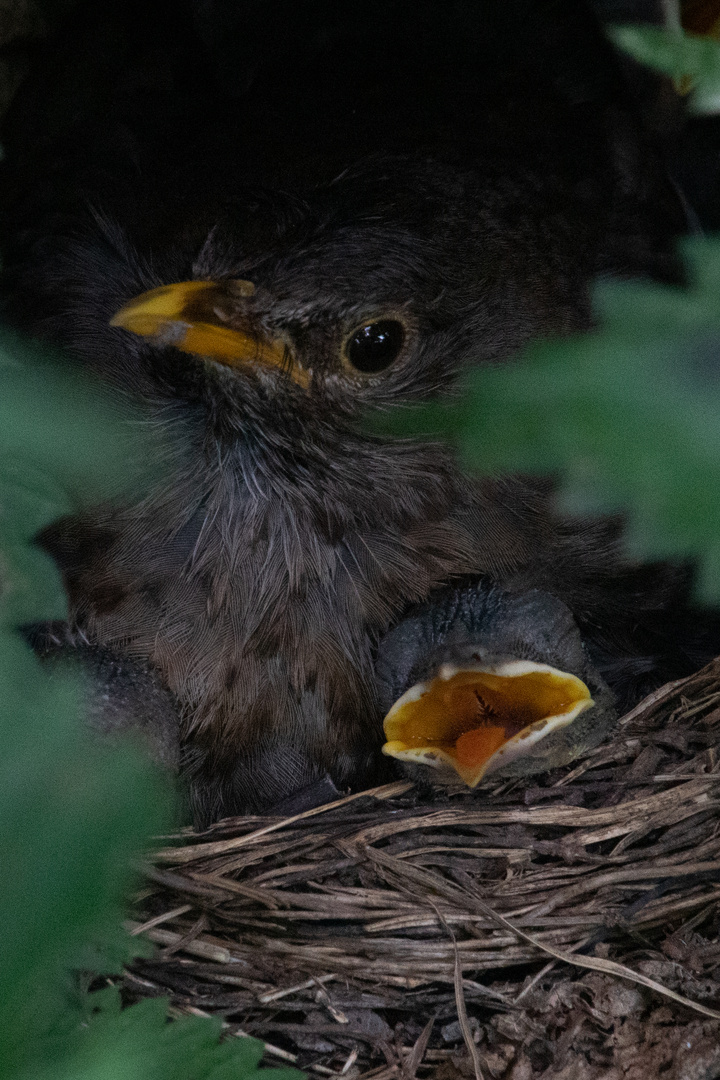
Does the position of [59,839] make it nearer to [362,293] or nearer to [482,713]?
[482,713]

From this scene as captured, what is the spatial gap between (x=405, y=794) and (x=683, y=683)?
666 millimetres

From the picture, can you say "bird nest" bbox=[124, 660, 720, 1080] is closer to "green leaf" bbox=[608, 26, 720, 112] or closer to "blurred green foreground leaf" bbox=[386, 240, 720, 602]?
"blurred green foreground leaf" bbox=[386, 240, 720, 602]

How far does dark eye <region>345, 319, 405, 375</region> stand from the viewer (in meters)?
2.16

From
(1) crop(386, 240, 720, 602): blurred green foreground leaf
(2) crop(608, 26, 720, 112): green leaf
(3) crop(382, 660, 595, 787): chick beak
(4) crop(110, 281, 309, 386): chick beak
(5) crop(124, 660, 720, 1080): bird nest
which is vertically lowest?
(5) crop(124, 660, 720, 1080): bird nest

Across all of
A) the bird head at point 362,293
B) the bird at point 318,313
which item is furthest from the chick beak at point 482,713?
the bird head at point 362,293

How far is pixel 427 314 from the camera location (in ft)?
7.39

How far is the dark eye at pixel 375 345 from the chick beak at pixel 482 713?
71 cm

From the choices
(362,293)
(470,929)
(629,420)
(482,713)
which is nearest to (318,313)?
(362,293)

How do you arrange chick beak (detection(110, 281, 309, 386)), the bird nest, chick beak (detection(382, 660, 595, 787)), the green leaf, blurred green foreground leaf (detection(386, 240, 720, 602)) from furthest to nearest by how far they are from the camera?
chick beak (detection(110, 281, 309, 386)), chick beak (detection(382, 660, 595, 787)), the bird nest, the green leaf, blurred green foreground leaf (detection(386, 240, 720, 602))

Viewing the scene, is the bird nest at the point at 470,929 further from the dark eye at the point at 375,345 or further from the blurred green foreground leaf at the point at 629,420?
the blurred green foreground leaf at the point at 629,420

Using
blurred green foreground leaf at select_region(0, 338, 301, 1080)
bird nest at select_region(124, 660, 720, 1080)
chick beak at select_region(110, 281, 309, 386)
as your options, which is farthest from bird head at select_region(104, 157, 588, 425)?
blurred green foreground leaf at select_region(0, 338, 301, 1080)

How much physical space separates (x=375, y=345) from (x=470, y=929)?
121cm

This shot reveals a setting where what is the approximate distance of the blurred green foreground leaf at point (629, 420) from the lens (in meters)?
0.56

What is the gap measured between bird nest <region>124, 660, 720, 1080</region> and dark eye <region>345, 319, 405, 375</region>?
0.94 m
